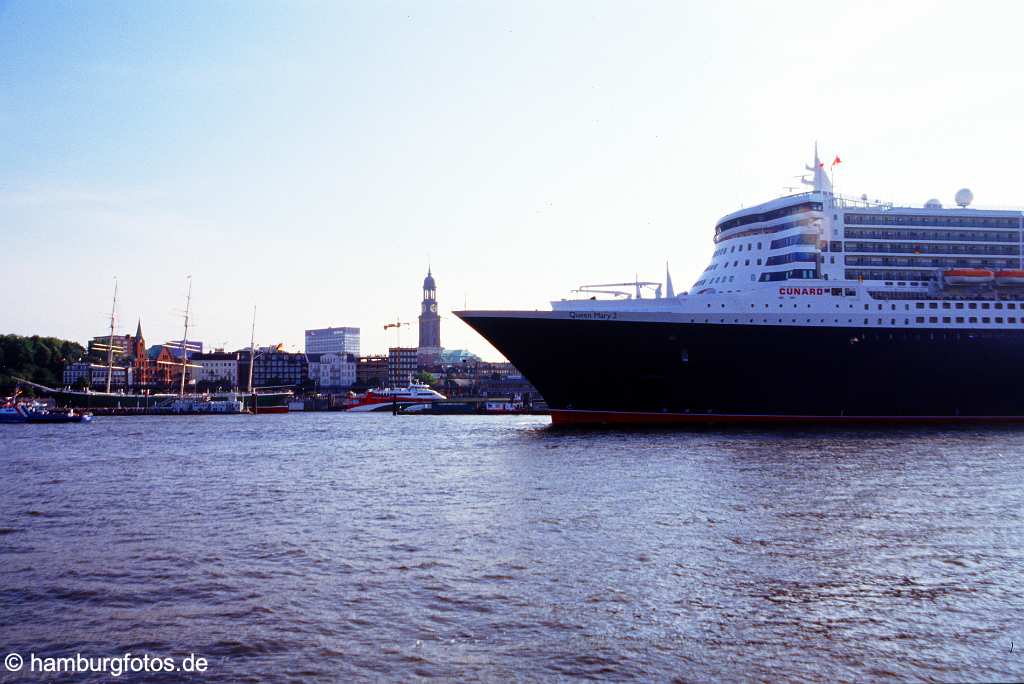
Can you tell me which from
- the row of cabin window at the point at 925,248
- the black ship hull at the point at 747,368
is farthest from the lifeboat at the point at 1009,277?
the black ship hull at the point at 747,368

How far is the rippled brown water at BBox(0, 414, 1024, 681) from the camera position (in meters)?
10.8

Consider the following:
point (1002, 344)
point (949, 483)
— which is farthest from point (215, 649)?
point (1002, 344)

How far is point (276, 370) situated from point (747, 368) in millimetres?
165240

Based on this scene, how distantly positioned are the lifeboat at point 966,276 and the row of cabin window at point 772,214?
8118mm

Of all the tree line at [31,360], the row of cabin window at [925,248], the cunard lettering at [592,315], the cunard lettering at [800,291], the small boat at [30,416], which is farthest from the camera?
the tree line at [31,360]

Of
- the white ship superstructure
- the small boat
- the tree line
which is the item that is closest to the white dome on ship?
the white ship superstructure

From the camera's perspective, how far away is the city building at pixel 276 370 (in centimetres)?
19362

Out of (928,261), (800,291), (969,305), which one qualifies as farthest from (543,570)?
(928,261)

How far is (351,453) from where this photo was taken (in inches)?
1644

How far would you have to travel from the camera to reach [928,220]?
1944 inches

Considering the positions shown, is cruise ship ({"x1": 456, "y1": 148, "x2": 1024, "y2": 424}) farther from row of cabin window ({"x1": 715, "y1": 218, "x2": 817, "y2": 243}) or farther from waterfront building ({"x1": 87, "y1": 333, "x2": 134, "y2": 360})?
waterfront building ({"x1": 87, "y1": 333, "x2": 134, "y2": 360})

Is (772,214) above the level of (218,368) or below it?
above

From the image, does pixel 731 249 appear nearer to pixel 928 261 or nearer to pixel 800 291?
pixel 800 291

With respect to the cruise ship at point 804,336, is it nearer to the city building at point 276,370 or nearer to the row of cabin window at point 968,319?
the row of cabin window at point 968,319
